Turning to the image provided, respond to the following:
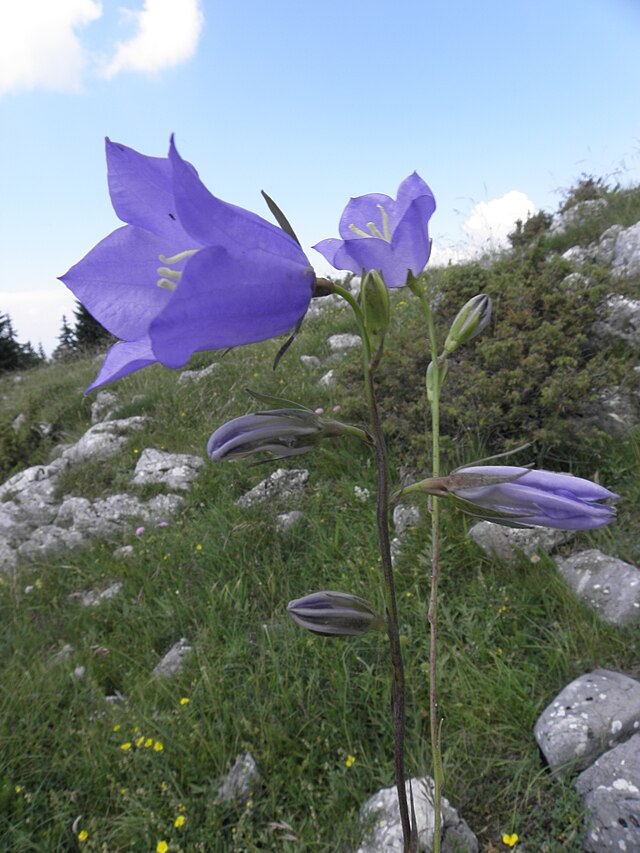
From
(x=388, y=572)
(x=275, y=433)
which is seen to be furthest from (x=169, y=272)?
(x=388, y=572)

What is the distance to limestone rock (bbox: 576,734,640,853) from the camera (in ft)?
4.63

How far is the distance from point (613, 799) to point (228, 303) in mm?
1590

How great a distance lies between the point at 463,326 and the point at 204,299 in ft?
2.13

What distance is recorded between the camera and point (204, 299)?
590 mm

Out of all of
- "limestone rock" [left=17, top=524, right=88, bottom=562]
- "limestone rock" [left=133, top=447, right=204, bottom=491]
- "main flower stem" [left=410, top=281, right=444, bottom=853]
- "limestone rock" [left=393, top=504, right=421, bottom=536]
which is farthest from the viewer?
"limestone rock" [left=133, top=447, right=204, bottom=491]

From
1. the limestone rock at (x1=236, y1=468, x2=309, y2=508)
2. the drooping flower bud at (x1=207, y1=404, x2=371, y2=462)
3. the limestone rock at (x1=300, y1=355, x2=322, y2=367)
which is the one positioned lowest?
the limestone rock at (x1=236, y1=468, x2=309, y2=508)

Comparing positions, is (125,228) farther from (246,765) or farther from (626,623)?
(626,623)

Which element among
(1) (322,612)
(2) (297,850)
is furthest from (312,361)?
(1) (322,612)

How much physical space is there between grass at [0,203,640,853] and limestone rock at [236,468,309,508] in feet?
0.38

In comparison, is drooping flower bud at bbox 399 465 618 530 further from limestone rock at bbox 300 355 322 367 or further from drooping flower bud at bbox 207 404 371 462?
limestone rock at bbox 300 355 322 367

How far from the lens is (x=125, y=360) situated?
71 centimetres

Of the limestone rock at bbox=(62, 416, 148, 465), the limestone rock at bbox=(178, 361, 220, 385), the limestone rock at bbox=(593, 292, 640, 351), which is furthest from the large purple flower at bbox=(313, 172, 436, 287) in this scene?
the limestone rock at bbox=(178, 361, 220, 385)

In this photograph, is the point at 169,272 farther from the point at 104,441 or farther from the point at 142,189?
the point at 104,441

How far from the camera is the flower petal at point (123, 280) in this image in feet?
2.48
